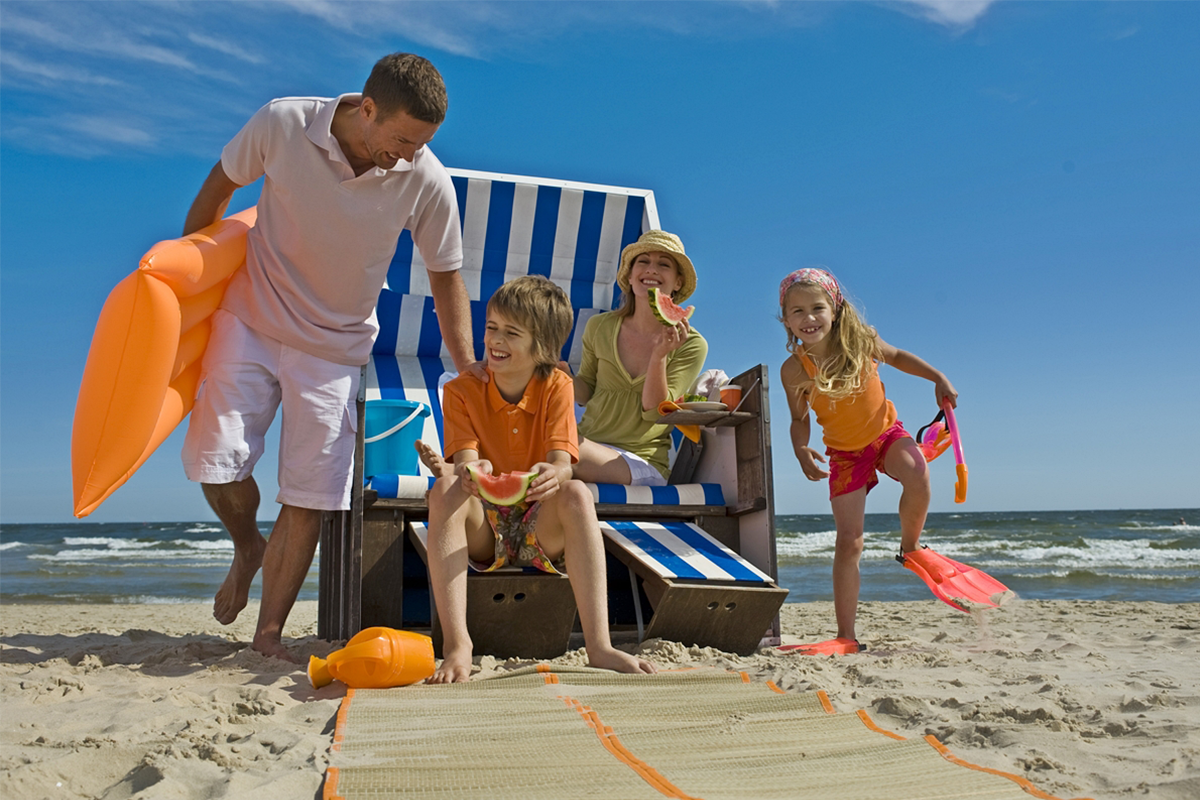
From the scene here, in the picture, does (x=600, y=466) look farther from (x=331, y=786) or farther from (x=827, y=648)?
(x=331, y=786)

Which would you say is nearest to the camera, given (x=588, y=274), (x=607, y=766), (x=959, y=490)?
(x=607, y=766)

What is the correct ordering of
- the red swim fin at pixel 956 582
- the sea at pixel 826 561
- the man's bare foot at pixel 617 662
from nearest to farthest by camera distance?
the man's bare foot at pixel 617 662 < the red swim fin at pixel 956 582 < the sea at pixel 826 561

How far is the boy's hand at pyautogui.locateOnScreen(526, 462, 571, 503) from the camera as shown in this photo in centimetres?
320

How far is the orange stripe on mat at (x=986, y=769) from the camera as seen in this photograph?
1.79m

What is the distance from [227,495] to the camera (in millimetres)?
3688

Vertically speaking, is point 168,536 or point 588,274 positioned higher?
point 588,274

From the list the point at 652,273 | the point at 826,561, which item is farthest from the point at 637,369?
the point at 826,561

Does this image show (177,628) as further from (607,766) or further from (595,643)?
(607,766)

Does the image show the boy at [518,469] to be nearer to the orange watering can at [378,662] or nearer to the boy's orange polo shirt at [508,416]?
the boy's orange polo shirt at [508,416]

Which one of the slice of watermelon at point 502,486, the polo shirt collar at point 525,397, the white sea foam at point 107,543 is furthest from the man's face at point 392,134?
the white sea foam at point 107,543

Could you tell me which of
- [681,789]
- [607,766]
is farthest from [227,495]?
[681,789]

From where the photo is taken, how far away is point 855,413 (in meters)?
4.30

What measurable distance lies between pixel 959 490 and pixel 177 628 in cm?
596

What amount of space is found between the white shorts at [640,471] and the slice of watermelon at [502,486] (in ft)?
4.13
